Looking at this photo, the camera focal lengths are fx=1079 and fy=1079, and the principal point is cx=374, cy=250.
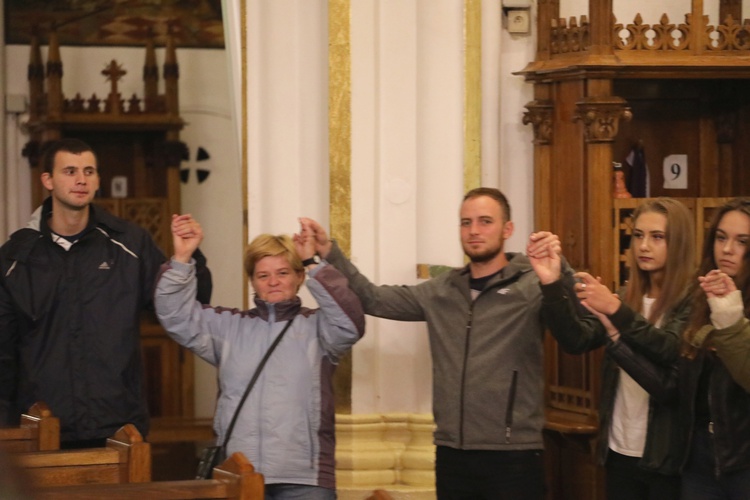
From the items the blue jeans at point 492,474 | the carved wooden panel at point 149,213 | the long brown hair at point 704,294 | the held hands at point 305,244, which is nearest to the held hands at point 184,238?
the held hands at point 305,244

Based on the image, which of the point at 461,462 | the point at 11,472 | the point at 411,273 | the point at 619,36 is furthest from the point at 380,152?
the point at 11,472

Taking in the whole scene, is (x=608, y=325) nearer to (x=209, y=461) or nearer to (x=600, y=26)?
(x=209, y=461)

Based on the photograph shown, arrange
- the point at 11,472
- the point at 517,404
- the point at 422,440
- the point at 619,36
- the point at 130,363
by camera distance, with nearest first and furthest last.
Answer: the point at 11,472 < the point at 517,404 < the point at 130,363 < the point at 422,440 < the point at 619,36

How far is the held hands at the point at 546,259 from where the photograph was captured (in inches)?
127

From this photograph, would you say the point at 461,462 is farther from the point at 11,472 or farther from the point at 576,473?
the point at 11,472

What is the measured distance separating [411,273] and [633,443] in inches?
53.0

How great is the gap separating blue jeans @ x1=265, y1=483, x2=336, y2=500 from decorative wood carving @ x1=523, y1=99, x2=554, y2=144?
2.00 m

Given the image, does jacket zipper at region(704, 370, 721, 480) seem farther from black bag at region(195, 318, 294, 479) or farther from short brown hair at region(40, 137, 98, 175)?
short brown hair at region(40, 137, 98, 175)

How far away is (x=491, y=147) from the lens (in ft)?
15.1

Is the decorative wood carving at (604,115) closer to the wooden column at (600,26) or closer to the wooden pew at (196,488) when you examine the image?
the wooden column at (600,26)

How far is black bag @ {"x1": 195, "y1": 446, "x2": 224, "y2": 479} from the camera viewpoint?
3.22 metres

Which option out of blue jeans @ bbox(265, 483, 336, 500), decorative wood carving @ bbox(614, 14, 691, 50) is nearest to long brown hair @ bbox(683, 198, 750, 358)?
blue jeans @ bbox(265, 483, 336, 500)

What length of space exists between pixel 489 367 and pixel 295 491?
2.35ft

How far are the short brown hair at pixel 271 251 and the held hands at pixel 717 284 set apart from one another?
130 centimetres
